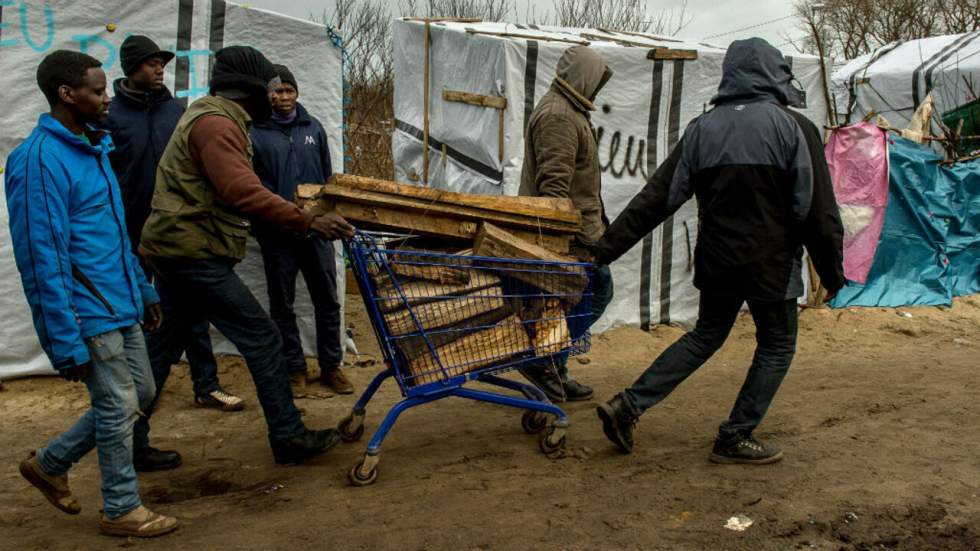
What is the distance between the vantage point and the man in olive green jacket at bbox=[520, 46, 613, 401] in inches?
196

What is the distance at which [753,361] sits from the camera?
4.23 m

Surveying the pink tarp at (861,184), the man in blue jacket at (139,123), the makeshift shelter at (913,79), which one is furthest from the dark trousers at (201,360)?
the makeshift shelter at (913,79)

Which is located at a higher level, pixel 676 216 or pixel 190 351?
pixel 676 216

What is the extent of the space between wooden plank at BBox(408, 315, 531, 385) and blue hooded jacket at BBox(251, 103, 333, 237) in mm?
1964

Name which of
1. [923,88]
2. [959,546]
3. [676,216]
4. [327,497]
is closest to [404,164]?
[676,216]

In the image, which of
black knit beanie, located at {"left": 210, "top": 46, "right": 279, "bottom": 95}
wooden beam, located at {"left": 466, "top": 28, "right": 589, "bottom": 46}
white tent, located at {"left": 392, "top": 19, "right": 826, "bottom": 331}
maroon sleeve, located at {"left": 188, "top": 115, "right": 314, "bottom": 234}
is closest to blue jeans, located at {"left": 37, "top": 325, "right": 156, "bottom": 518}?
maroon sleeve, located at {"left": 188, "top": 115, "right": 314, "bottom": 234}

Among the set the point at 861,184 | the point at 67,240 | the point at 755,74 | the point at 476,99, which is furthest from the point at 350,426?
the point at 861,184

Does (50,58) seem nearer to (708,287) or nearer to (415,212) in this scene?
(415,212)

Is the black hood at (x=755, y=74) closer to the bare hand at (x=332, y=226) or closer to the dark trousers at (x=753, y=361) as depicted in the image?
the dark trousers at (x=753, y=361)

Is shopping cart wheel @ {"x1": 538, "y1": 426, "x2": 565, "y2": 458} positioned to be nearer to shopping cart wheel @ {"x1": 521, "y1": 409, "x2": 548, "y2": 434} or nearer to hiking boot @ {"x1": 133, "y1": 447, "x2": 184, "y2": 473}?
shopping cart wheel @ {"x1": 521, "y1": 409, "x2": 548, "y2": 434}

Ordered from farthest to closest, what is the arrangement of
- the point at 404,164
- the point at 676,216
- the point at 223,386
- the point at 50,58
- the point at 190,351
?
the point at 404,164, the point at 676,216, the point at 223,386, the point at 190,351, the point at 50,58

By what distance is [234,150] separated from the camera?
384 centimetres

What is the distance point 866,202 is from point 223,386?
234 inches

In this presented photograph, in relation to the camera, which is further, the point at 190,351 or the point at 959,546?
the point at 190,351
